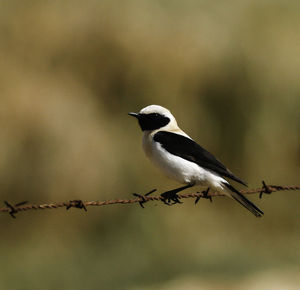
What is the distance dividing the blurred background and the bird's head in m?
5.95

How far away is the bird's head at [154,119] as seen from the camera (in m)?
7.81

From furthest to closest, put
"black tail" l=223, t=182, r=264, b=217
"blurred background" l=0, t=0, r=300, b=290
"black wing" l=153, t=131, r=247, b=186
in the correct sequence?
1. "blurred background" l=0, t=0, r=300, b=290
2. "black wing" l=153, t=131, r=247, b=186
3. "black tail" l=223, t=182, r=264, b=217

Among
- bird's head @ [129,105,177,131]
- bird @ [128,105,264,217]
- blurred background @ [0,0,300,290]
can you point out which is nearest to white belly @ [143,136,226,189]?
bird @ [128,105,264,217]

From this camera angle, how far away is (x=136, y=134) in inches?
597

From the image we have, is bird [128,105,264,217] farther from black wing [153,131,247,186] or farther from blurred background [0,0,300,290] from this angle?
blurred background [0,0,300,290]

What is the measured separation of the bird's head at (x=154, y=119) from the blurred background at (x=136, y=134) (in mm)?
5952

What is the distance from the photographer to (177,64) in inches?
598

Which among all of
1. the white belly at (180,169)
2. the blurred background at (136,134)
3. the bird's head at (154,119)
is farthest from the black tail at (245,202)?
the blurred background at (136,134)

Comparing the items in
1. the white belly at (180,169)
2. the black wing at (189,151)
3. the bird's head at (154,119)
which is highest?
the bird's head at (154,119)

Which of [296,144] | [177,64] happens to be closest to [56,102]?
[177,64]

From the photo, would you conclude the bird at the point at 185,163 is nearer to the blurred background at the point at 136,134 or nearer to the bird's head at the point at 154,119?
the bird's head at the point at 154,119

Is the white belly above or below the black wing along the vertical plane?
below


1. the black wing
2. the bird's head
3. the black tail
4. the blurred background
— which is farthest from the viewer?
the blurred background

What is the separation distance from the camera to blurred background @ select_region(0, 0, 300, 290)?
14391mm
